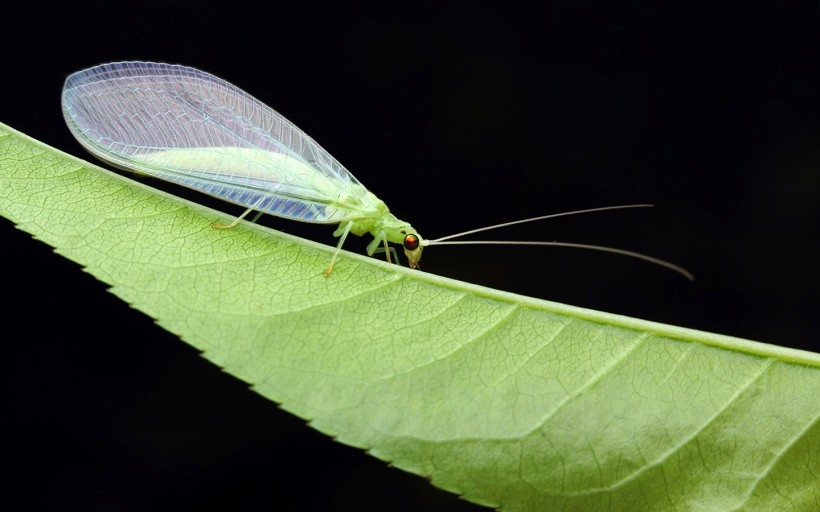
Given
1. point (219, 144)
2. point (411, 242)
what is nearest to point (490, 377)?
point (411, 242)

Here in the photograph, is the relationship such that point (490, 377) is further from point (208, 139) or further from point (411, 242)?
point (208, 139)

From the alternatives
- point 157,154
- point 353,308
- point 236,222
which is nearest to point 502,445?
point 353,308

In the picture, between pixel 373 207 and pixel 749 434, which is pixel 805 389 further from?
pixel 373 207

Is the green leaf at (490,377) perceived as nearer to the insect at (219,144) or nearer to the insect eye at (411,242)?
the insect at (219,144)

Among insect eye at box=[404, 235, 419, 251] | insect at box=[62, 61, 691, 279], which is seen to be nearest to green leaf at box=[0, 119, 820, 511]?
insect at box=[62, 61, 691, 279]

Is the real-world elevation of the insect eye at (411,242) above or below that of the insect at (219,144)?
below

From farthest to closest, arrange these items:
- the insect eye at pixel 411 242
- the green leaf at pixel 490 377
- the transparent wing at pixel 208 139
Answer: the insect eye at pixel 411 242 < the transparent wing at pixel 208 139 < the green leaf at pixel 490 377

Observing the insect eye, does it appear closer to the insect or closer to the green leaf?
the insect

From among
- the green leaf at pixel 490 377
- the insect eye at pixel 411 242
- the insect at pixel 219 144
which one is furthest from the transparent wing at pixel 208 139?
the green leaf at pixel 490 377
